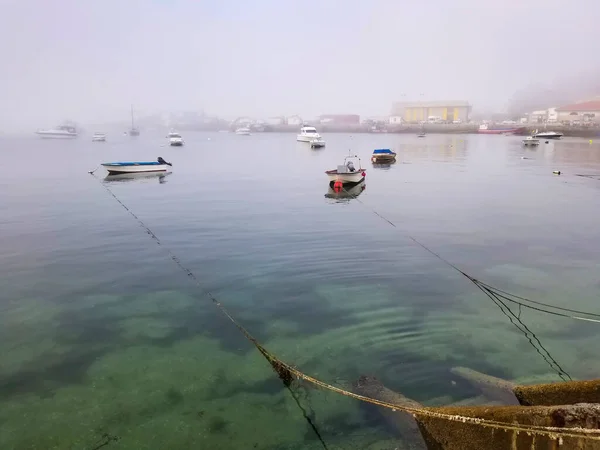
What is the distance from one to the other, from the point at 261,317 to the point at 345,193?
27098 millimetres

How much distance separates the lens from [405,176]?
5322 cm

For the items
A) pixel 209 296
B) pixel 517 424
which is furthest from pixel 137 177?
pixel 517 424

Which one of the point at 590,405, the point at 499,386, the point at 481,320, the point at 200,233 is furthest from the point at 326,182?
the point at 590,405

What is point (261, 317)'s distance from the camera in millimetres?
13531

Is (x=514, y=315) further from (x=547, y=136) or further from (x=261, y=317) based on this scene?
(x=547, y=136)

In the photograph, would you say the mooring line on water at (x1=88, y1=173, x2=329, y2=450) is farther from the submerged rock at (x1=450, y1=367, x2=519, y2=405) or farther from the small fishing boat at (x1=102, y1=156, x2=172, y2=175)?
the small fishing boat at (x1=102, y1=156, x2=172, y2=175)

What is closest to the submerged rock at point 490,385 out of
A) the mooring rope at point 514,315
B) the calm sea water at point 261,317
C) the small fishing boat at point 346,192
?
the calm sea water at point 261,317

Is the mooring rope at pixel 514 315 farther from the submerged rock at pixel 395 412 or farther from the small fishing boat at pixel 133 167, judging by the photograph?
the small fishing boat at pixel 133 167

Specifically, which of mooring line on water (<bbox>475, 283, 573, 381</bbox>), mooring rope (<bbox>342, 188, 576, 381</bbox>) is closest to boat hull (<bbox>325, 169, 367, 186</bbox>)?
mooring rope (<bbox>342, 188, 576, 381</bbox>)

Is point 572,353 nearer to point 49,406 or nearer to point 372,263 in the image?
point 372,263

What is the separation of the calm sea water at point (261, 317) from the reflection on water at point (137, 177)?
19.5m

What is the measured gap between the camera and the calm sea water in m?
8.97

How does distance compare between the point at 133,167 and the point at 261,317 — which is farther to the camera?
the point at 133,167

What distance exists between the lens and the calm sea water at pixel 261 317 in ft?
29.4
